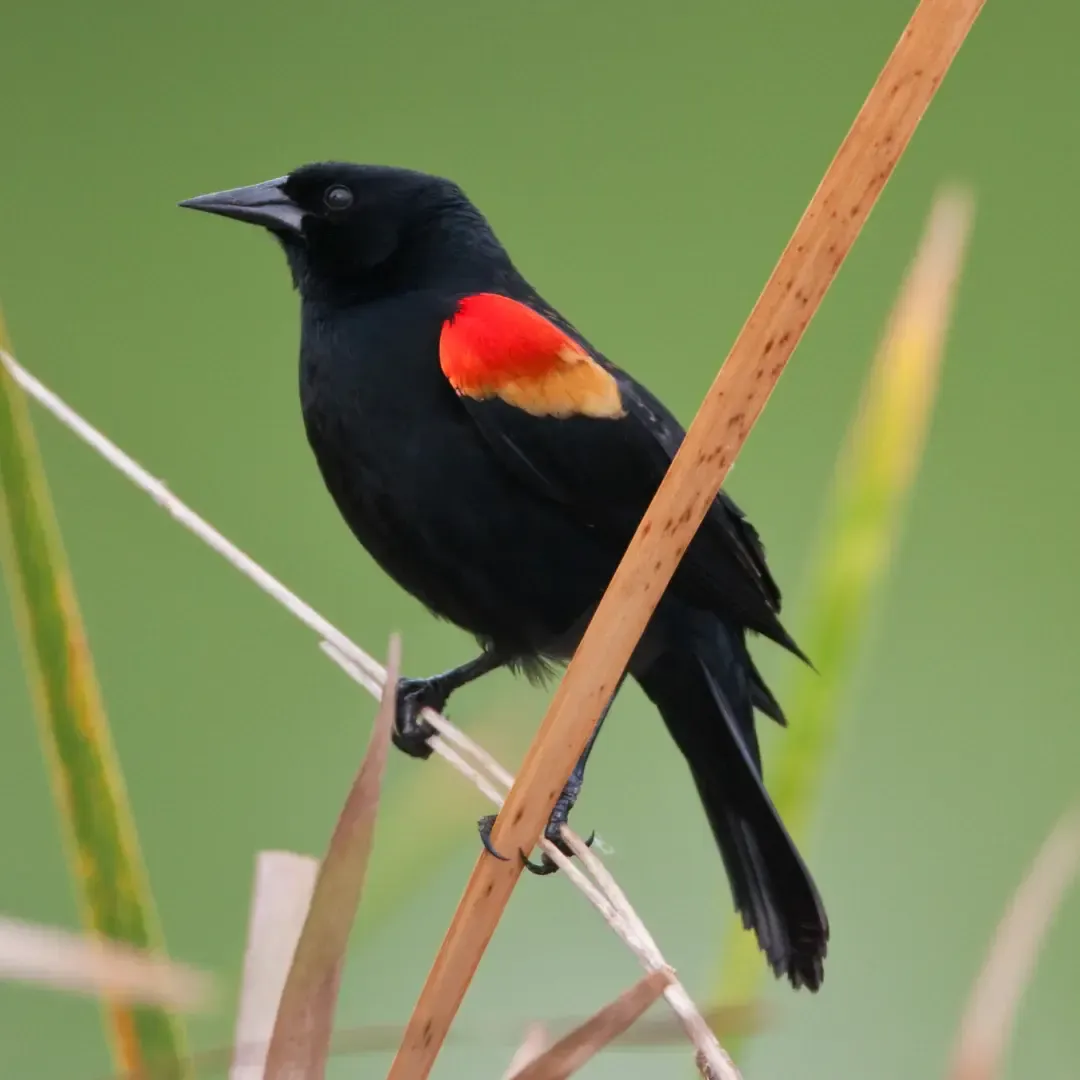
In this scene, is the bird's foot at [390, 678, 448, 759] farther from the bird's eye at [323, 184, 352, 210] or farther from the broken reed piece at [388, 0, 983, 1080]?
the broken reed piece at [388, 0, 983, 1080]

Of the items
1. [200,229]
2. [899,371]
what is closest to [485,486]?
[899,371]

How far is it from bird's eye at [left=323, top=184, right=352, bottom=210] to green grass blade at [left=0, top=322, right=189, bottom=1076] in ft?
1.51

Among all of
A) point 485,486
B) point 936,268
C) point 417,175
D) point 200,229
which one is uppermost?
point 936,268

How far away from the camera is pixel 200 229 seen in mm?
1832

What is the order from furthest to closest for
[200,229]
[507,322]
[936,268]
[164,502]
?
[200,229] < [507,322] < [936,268] < [164,502]

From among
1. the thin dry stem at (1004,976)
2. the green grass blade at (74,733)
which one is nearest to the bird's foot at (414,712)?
the green grass blade at (74,733)

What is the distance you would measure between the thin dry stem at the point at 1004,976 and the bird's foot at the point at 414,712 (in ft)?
1.72

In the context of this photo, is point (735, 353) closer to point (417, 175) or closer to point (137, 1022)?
point (137, 1022)

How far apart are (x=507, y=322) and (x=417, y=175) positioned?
227 mm

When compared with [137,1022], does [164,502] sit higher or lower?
higher

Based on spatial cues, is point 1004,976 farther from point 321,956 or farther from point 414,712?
point 414,712

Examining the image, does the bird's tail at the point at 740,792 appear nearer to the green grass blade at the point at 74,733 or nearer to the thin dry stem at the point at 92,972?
the green grass blade at the point at 74,733

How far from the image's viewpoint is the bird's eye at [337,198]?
3.03 ft

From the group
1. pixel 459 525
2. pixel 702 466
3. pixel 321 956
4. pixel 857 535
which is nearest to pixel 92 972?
pixel 321 956
